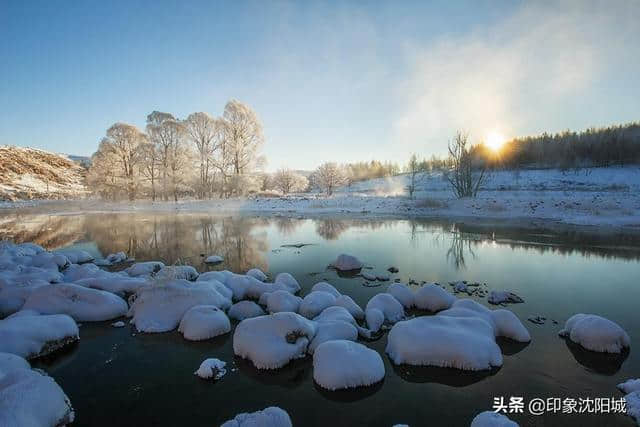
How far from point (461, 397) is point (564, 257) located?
1189 cm

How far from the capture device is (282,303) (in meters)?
7.46

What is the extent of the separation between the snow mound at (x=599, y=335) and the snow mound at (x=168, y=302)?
25.0 ft

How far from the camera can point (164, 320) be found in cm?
703

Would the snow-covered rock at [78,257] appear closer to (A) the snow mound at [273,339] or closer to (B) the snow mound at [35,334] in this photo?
(B) the snow mound at [35,334]

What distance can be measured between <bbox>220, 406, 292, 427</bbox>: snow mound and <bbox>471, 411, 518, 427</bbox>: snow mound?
92.1 inches

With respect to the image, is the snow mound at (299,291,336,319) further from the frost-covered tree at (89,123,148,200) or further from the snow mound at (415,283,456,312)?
the frost-covered tree at (89,123,148,200)

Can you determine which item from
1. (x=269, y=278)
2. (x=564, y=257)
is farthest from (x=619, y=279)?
(x=269, y=278)

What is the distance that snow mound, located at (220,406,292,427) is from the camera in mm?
3825

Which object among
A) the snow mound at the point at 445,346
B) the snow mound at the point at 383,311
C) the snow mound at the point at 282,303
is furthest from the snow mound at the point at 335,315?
the snow mound at the point at 445,346

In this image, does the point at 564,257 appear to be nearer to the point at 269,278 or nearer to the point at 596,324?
the point at 596,324

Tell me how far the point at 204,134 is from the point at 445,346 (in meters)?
41.0

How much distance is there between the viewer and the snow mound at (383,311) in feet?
22.3

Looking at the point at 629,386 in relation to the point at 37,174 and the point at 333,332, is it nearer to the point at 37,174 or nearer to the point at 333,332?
the point at 333,332

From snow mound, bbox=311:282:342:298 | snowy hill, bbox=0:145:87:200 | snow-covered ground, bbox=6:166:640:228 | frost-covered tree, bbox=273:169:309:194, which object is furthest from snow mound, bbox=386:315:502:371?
snowy hill, bbox=0:145:87:200
